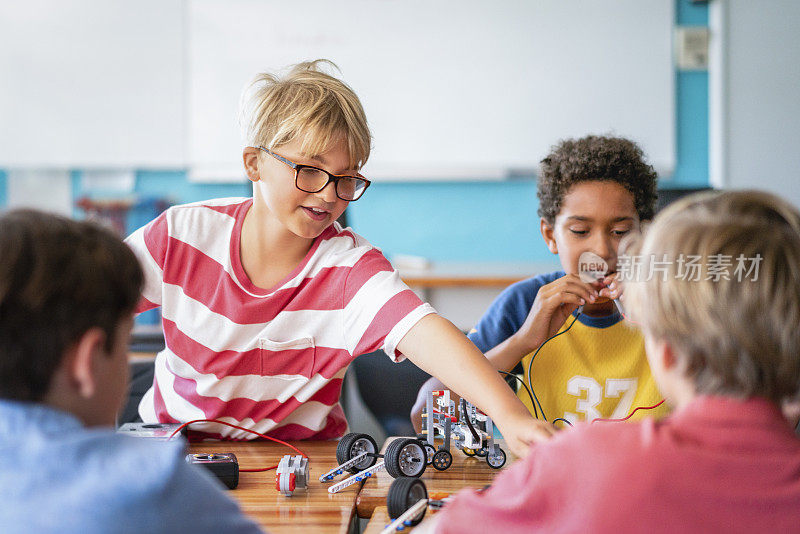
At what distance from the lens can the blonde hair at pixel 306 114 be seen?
4.55ft

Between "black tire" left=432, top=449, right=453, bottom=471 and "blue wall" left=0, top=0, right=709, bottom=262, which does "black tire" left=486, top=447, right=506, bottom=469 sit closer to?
"black tire" left=432, top=449, right=453, bottom=471

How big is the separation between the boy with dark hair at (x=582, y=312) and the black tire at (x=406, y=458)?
26cm

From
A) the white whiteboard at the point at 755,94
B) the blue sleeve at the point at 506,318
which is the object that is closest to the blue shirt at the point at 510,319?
the blue sleeve at the point at 506,318

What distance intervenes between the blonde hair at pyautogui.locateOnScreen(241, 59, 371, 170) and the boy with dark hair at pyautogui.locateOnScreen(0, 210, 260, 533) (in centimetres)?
66

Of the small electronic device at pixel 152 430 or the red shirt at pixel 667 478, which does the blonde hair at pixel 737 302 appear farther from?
the small electronic device at pixel 152 430

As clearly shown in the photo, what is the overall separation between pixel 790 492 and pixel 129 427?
42.8 inches

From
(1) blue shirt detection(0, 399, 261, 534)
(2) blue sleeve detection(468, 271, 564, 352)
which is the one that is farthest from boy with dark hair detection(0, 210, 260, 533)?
(2) blue sleeve detection(468, 271, 564, 352)

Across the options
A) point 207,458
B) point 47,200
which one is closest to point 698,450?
point 207,458

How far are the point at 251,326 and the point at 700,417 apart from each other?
2.96 feet

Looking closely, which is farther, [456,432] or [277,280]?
[277,280]

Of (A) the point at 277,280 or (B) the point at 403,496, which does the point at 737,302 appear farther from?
(A) the point at 277,280

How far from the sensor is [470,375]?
3.85ft

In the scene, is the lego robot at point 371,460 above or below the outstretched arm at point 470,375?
below

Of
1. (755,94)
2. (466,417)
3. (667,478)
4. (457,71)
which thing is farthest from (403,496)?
(755,94)
